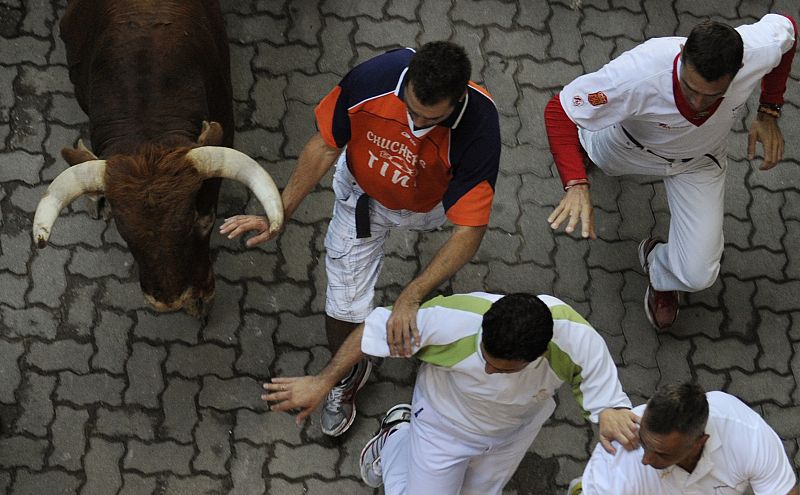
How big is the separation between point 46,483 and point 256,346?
1442 mm

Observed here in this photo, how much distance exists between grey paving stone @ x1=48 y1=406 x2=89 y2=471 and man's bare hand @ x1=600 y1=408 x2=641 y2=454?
3087mm

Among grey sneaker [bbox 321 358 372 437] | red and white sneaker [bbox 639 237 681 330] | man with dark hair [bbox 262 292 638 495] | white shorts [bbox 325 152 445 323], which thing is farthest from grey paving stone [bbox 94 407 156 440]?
red and white sneaker [bbox 639 237 681 330]

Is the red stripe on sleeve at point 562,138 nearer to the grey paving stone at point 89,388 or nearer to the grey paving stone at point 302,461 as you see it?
the grey paving stone at point 302,461

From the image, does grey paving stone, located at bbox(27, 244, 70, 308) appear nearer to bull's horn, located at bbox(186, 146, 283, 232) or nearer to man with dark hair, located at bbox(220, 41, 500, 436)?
bull's horn, located at bbox(186, 146, 283, 232)

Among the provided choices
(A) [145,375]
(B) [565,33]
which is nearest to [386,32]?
(B) [565,33]

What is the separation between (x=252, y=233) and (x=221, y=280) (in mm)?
391

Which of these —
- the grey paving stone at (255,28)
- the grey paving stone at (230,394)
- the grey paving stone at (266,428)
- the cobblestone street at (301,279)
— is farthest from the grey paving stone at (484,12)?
the grey paving stone at (266,428)

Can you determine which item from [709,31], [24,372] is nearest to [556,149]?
[709,31]

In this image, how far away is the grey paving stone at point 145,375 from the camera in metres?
5.91

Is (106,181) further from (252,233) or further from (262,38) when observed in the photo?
(262,38)

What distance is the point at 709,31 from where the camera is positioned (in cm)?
473

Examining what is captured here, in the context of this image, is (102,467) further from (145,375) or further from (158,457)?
(145,375)

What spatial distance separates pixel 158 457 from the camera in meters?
5.80

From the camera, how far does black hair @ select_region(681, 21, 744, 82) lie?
4.70m
